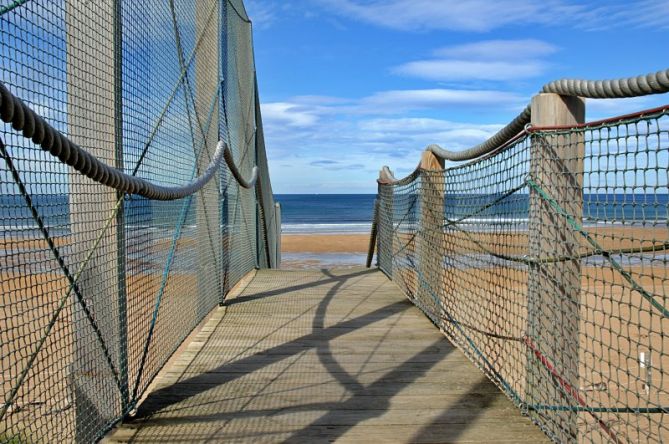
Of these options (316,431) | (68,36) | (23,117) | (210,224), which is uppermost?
(68,36)

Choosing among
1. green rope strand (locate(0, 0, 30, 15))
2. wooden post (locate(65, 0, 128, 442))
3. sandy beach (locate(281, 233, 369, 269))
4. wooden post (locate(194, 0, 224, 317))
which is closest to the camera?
green rope strand (locate(0, 0, 30, 15))

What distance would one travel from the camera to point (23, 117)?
1.19m

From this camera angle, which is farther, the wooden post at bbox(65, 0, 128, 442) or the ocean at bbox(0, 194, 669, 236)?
the wooden post at bbox(65, 0, 128, 442)

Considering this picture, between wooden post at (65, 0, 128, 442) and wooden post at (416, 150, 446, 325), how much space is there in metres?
2.32

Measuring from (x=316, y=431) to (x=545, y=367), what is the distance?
0.91 meters

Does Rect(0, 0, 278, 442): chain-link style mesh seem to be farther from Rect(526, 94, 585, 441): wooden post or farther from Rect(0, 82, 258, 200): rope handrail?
Rect(526, 94, 585, 441): wooden post

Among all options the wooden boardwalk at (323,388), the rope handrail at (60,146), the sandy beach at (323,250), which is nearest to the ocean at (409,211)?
the rope handrail at (60,146)

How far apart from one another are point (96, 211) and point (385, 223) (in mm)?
4792

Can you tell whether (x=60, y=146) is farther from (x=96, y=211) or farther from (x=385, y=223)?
(x=385, y=223)

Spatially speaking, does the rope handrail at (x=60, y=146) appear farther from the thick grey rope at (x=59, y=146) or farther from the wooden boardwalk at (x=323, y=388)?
the wooden boardwalk at (x=323, y=388)

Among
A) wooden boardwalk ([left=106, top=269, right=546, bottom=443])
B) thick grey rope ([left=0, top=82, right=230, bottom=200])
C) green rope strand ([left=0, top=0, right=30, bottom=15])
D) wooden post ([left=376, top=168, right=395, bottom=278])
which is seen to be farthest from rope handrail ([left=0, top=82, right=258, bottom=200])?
wooden post ([left=376, top=168, right=395, bottom=278])

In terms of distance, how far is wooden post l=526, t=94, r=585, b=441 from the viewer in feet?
7.24

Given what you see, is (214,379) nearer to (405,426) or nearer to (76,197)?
(405,426)

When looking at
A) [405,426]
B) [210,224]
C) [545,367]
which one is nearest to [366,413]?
[405,426]
